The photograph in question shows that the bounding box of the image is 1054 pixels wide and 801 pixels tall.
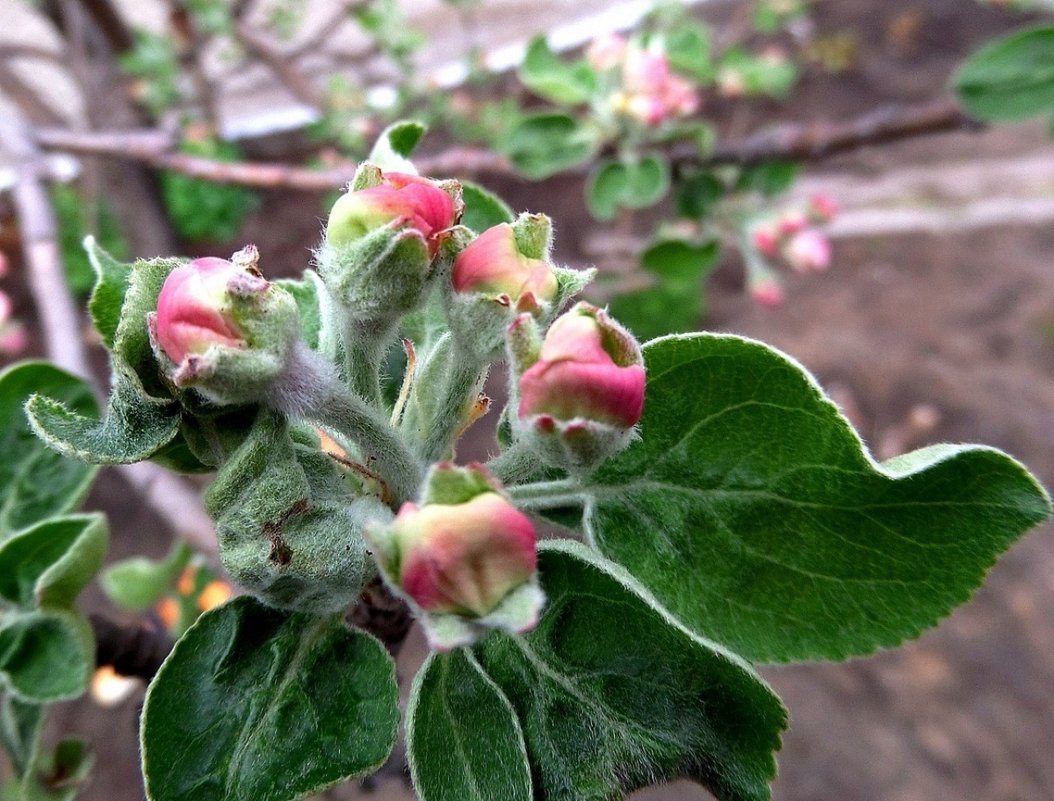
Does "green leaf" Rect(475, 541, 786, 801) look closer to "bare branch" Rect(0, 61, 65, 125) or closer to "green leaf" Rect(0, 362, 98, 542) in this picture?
"green leaf" Rect(0, 362, 98, 542)

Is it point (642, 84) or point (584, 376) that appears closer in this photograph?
point (584, 376)

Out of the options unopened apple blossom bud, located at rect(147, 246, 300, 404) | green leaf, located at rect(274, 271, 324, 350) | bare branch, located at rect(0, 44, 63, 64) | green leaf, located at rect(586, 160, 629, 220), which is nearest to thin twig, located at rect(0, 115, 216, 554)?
green leaf, located at rect(274, 271, 324, 350)

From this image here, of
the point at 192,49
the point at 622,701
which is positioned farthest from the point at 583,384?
the point at 192,49

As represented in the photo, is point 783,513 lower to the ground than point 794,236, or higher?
higher

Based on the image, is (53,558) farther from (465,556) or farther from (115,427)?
(465,556)

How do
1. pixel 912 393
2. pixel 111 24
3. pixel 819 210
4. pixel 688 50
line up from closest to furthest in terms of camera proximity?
pixel 688 50 < pixel 819 210 < pixel 111 24 < pixel 912 393

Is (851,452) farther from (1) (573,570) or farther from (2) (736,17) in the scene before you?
(2) (736,17)

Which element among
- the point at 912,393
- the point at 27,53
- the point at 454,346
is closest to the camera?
the point at 454,346

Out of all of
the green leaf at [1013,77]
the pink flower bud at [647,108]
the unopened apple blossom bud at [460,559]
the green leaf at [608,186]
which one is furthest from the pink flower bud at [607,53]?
the unopened apple blossom bud at [460,559]
